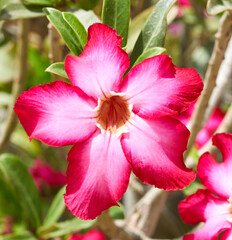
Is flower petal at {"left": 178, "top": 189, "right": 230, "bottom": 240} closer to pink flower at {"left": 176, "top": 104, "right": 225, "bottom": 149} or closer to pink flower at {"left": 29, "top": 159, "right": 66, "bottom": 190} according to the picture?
pink flower at {"left": 176, "top": 104, "right": 225, "bottom": 149}

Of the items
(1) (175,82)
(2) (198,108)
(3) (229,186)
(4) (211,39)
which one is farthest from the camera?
(4) (211,39)

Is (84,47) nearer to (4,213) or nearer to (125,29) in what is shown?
(125,29)

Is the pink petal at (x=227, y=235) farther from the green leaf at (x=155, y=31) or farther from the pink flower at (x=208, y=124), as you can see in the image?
the pink flower at (x=208, y=124)

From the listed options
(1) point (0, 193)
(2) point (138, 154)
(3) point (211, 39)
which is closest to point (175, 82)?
(2) point (138, 154)

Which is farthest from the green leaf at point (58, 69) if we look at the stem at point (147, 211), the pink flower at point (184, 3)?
the pink flower at point (184, 3)

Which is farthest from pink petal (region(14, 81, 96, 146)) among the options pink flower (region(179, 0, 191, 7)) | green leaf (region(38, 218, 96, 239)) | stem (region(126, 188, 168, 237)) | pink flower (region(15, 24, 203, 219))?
pink flower (region(179, 0, 191, 7))
